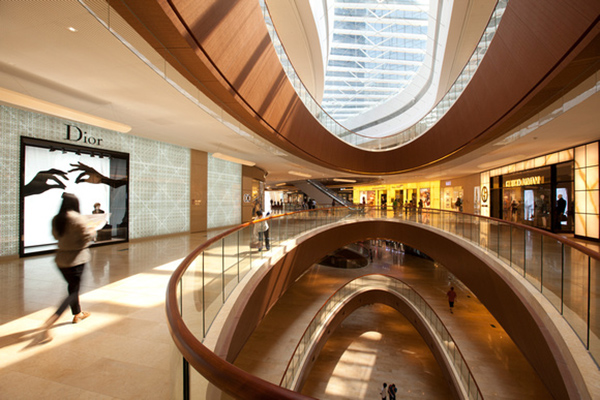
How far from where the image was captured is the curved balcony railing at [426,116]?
593 centimetres

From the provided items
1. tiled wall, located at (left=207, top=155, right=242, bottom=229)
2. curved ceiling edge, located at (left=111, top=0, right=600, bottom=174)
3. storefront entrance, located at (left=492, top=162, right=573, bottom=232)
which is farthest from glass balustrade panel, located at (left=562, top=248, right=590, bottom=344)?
tiled wall, located at (left=207, top=155, right=242, bottom=229)

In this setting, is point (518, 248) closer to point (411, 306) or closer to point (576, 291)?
point (576, 291)

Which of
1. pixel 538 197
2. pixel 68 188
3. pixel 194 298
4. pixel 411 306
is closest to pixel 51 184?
pixel 68 188

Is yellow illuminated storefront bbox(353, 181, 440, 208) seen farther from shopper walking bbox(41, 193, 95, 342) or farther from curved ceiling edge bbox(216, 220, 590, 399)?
shopper walking bbox(41, 193, 95, 342)

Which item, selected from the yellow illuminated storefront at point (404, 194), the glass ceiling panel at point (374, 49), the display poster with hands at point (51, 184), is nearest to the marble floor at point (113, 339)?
the display poster with hands at point (51, 184)

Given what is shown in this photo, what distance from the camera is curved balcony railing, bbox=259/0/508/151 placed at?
19.5 feet

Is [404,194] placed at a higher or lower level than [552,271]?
higher

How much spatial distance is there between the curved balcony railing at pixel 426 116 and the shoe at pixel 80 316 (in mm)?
5992

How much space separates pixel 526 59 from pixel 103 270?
29.9 ft

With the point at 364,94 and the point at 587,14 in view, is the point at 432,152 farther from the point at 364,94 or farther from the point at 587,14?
the point at 364,94

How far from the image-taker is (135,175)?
8836 millimetres

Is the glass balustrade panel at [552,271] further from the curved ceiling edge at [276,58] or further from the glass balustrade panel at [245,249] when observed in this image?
the glass balustrade panel at [245,249]

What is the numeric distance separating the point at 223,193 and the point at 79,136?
6264 mm

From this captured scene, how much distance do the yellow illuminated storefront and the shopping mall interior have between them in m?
8.00
